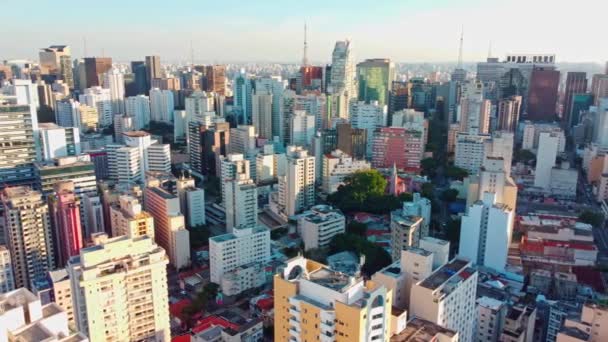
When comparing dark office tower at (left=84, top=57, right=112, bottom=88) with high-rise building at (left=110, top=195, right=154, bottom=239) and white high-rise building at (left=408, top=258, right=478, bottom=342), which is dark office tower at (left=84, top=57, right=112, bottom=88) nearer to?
high-rise building at (left=110, top=195, right=154, bottom=239)

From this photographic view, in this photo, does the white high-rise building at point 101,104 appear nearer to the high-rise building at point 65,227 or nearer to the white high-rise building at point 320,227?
the high-rise building at point 65,227

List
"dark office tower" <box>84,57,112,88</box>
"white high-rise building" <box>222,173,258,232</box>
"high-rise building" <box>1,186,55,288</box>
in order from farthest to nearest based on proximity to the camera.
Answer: "dark office tower" <box>84,57,112,88</box>, "white high-rise building" <box>222,173,258,232</box>, "high-rise building" <box>1,186,55,288</box>

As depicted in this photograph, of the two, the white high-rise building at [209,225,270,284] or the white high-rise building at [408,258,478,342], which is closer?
the white high-rise building at [408,258,478,342]

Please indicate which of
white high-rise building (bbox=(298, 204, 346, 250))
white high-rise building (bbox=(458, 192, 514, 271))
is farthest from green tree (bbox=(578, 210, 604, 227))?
white high-rise building (bbox=(298, 204, 346, 250))

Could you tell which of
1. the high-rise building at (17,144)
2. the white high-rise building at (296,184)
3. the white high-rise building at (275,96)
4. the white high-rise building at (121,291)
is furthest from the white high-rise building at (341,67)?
the white high-rise building at (121,291)

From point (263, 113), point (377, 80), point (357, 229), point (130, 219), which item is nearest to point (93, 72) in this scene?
point (263, 113)

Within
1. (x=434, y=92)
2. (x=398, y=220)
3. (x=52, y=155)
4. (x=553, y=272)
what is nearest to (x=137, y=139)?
(x=52, y=155)

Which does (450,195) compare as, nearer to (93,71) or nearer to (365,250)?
(365,250)
